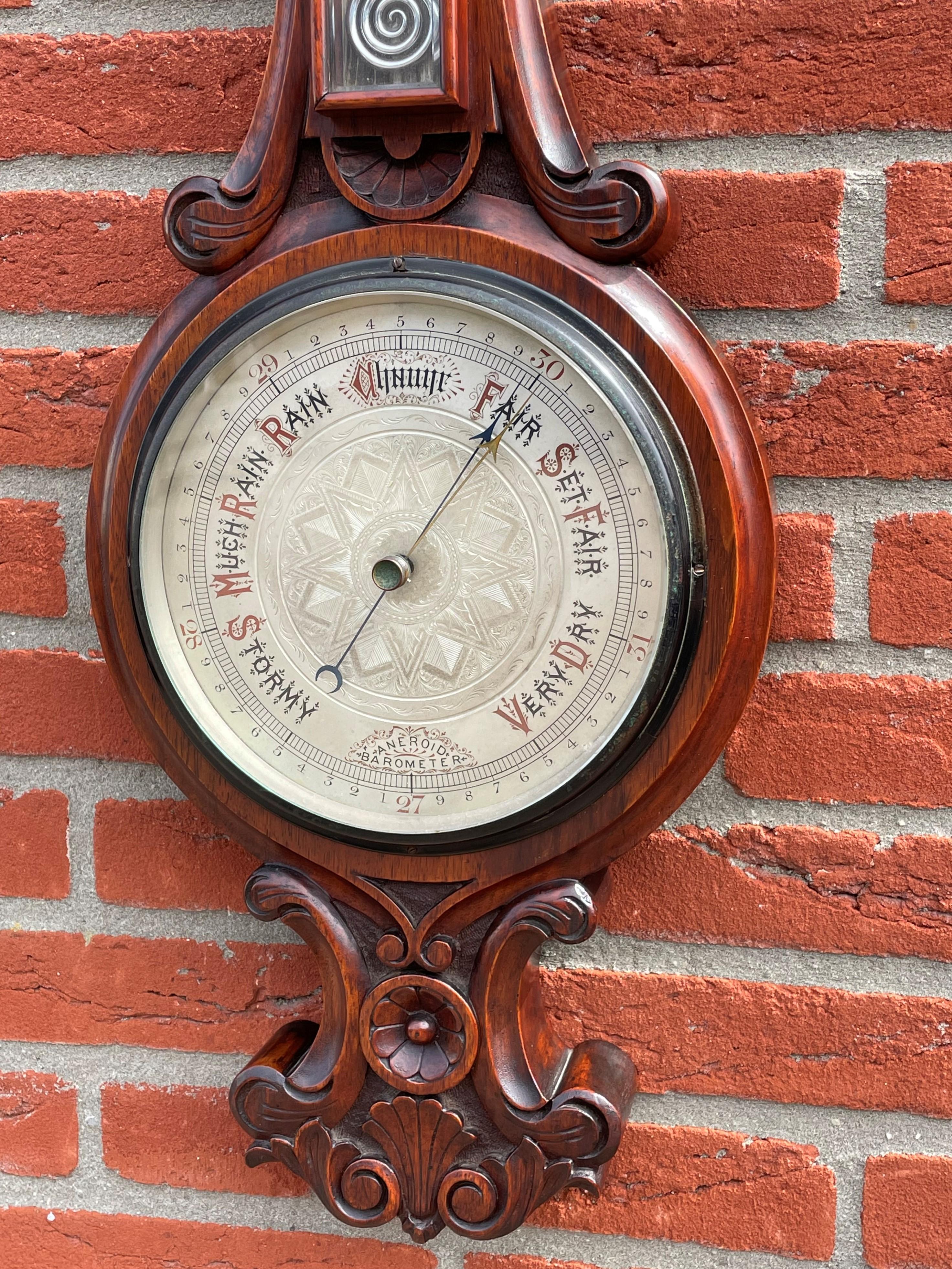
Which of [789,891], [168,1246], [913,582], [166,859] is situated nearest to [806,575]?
[913,582]

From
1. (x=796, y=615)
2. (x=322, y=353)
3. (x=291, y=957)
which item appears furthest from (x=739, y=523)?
(x=291, y=957)

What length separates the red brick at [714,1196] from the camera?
0.59 m

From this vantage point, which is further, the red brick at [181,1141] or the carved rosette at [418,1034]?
the red brick at [181,1141]

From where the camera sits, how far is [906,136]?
0.53 meters

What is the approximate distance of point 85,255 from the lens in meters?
0.61

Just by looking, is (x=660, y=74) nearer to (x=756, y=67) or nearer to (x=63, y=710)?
(x=756, y=67)

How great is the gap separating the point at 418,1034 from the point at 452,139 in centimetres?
41

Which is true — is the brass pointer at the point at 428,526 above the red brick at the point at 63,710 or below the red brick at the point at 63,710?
above

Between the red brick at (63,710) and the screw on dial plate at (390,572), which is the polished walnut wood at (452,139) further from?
the red brick at (63,710)

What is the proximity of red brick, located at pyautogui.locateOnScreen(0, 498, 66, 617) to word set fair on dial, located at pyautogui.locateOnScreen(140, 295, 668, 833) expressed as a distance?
0.12 meters

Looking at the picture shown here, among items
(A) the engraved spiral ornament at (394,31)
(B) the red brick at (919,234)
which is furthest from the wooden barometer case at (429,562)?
(B) the red brick at (919,234)

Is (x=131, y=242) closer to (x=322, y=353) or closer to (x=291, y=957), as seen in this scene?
(x=322, y=353)

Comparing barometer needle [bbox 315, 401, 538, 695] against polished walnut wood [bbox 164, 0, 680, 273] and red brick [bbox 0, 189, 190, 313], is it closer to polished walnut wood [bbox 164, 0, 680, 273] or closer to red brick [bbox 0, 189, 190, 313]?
polished walnut wood [bbox 164, 0, 680, 273]

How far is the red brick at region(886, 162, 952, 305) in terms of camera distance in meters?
0.53
